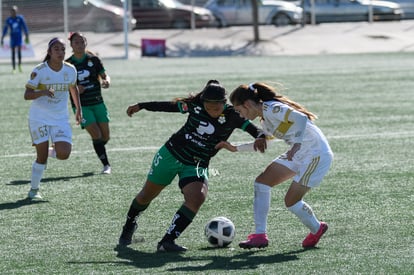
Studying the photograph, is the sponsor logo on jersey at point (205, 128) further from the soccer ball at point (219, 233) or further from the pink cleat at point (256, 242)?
the pink cleat at point (256, 242)

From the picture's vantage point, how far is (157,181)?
8.37 m

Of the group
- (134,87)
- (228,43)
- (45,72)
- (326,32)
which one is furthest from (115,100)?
(326,32)

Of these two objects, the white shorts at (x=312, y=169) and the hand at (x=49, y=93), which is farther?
the hand at (x=49, y=93)

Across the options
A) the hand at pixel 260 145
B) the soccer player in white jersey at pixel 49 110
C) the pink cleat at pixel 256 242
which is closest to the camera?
the hand at pixel 260 145

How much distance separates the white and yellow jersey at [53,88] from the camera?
35.3ft

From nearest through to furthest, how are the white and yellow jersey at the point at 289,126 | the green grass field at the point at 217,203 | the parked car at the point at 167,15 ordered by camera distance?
the green grass field at the point at 217,203 < the white and yellow jersey at the point at 289,126 < the parked car at the point at 167,15

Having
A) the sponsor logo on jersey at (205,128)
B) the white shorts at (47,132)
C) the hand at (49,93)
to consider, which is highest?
the hand at (49,93)

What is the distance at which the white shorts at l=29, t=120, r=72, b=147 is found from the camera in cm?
1084

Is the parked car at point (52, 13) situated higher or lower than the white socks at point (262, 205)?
higher

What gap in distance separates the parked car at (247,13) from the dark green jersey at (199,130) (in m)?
37.5

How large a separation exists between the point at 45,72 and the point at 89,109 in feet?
7.48

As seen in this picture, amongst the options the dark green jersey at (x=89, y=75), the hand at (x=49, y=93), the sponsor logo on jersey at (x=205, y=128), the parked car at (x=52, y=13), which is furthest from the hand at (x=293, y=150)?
the parked car at (x=52, y=13)

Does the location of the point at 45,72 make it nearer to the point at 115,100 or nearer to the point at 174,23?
the point at 115,100

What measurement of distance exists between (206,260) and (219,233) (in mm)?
478
